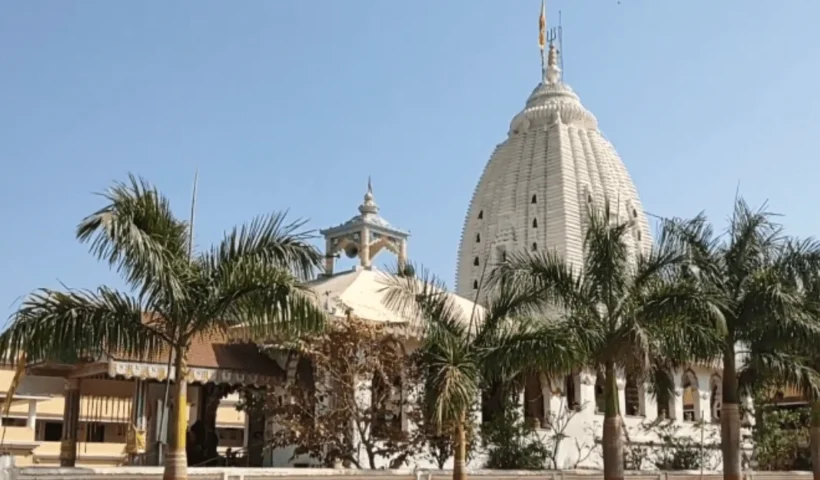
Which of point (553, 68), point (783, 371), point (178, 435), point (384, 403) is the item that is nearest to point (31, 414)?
point (384, 403)

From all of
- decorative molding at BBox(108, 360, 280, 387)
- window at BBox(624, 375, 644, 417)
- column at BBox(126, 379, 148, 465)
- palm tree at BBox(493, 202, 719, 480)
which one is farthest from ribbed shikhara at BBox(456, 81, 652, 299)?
palm tree at BBox(493, 202, 719, 480)

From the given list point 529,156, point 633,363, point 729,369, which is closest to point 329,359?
point 633,363

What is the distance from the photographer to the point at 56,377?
25969 millimetres

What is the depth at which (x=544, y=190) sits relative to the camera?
179 ft

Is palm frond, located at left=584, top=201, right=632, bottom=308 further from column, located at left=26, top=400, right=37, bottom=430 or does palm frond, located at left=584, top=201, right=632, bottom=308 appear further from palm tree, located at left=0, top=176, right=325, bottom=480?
column, located at left=26, top=400, right=37, bottom=430

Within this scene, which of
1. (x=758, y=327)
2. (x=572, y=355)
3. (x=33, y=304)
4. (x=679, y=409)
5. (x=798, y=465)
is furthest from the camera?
(x=679, y=409)

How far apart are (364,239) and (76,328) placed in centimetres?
1994

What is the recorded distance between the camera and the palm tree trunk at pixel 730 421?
22.2m

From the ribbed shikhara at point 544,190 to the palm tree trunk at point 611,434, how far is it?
31.6 meters

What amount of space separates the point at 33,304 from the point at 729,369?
1493 cm

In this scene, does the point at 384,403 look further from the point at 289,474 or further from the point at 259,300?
the point at 259,300

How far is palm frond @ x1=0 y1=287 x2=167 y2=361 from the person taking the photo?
14031 mm

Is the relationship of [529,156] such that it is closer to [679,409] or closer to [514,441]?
[679,409]

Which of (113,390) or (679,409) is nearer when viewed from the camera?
(113,390)
